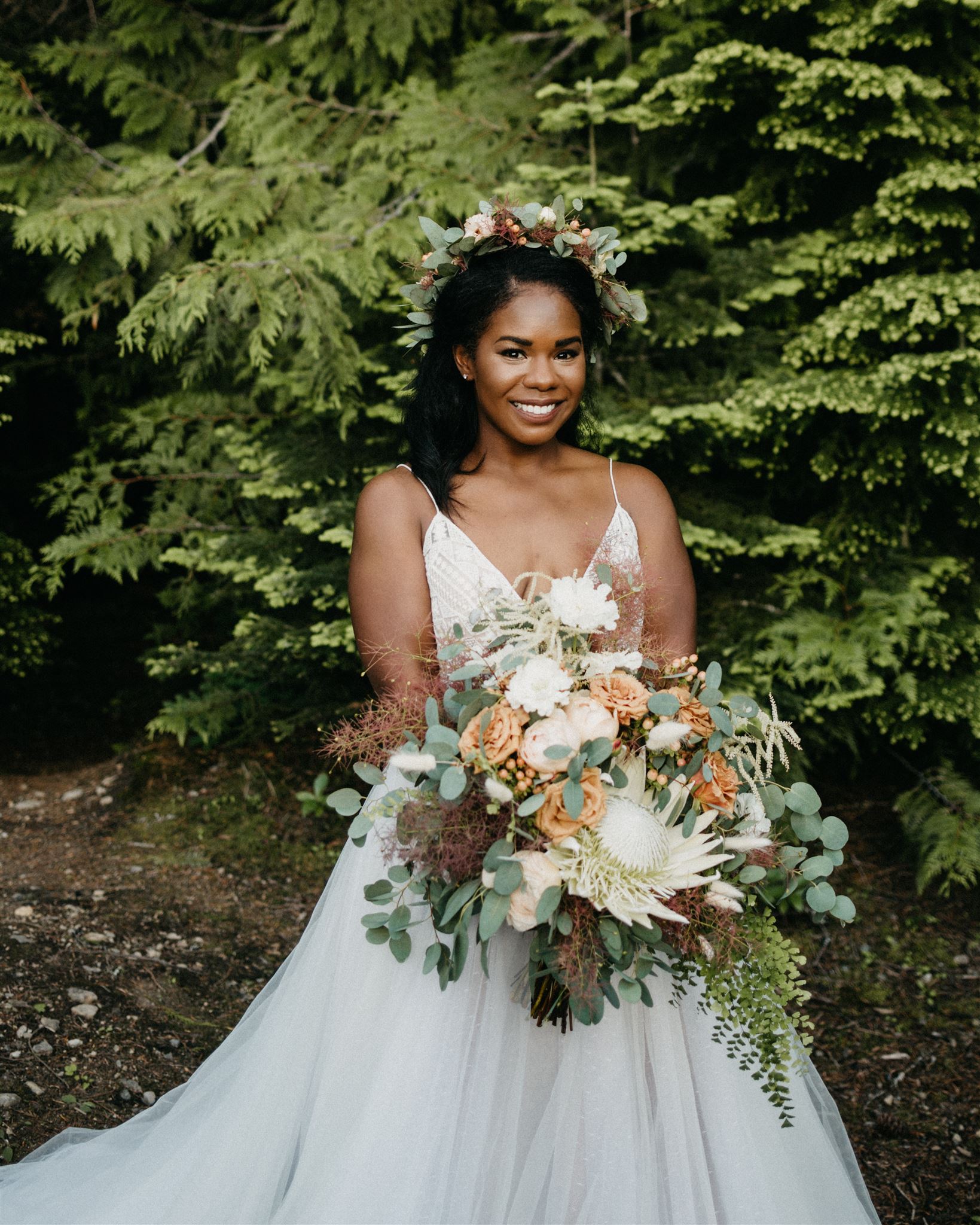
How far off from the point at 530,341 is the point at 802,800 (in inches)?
48.2

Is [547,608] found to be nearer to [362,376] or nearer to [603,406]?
[603,406]

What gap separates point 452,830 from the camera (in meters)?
1.85

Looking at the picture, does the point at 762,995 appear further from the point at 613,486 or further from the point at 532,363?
the point at 532,363

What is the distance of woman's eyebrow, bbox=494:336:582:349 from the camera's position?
2.43 m

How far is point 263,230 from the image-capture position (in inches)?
172

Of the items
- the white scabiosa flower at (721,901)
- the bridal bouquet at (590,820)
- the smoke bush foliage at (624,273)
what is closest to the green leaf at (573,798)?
the bridal bouquet at (590,820)

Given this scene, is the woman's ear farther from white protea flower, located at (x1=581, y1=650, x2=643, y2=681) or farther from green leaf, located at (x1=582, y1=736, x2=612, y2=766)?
green leaf, located at (x1=582, y1=736, x2=612, y2=766)

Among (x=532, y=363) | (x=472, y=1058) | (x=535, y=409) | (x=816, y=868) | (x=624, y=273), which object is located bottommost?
(x=472, y=1058)

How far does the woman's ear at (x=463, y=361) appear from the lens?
102 inches

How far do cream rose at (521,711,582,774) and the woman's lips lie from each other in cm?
96

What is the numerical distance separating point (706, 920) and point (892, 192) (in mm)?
3233

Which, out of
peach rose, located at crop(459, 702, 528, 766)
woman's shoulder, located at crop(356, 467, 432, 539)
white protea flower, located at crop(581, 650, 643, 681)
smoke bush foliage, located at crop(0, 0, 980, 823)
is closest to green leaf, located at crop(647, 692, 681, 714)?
white protea flower, located at crop(581, 650, 643, 681)

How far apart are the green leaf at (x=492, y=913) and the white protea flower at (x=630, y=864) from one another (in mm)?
122

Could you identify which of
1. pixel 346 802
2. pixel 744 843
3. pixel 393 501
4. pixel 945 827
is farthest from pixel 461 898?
pixel 945 827
